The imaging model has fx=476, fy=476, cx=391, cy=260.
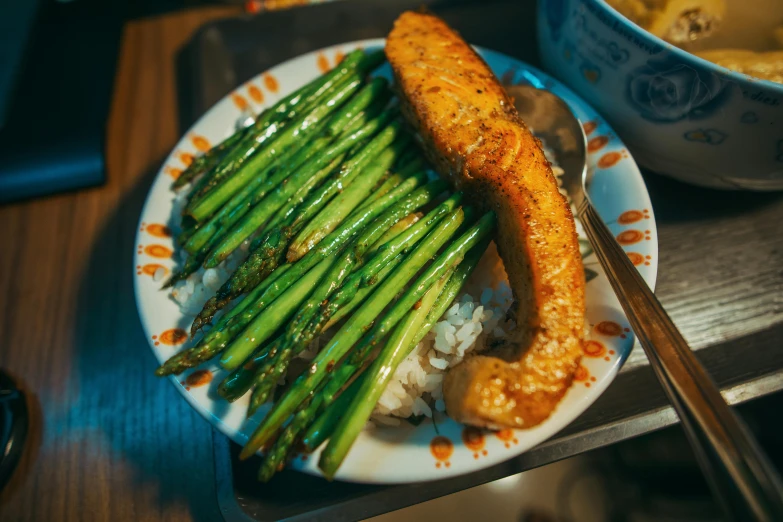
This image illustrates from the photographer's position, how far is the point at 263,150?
1642mm

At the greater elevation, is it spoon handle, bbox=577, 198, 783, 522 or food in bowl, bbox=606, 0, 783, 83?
food in bowl, bbox=606, 0, 783, 83

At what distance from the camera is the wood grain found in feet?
4.67

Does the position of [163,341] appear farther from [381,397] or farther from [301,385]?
[381,397]

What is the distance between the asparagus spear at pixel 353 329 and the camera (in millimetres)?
1124

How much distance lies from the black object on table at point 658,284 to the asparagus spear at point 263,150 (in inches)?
26.6

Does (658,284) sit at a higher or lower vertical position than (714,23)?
lower

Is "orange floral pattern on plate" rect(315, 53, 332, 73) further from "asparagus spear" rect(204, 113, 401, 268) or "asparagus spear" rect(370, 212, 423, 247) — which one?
"asparagus spear" rect(370, 212, 423, 247)

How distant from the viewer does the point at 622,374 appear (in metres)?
1.43

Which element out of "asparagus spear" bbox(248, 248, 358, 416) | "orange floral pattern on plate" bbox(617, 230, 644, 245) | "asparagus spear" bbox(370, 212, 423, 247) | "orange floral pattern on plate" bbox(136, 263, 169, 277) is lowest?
"orange floral pattern on plate" bbox(136, 263, 169, 277)

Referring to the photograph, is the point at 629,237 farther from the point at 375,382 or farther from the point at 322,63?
the point at 322,63

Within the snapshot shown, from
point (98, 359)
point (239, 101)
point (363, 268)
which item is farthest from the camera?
point (239, 101)

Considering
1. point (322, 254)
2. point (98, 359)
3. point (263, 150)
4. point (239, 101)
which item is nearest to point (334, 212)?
point (322, 254)

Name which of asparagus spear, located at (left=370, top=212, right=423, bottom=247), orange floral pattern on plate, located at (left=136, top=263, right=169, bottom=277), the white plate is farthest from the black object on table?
asparagus spear, located at (left=370, top=212, right=423, bottom=247)

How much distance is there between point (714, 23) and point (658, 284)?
1.02m
